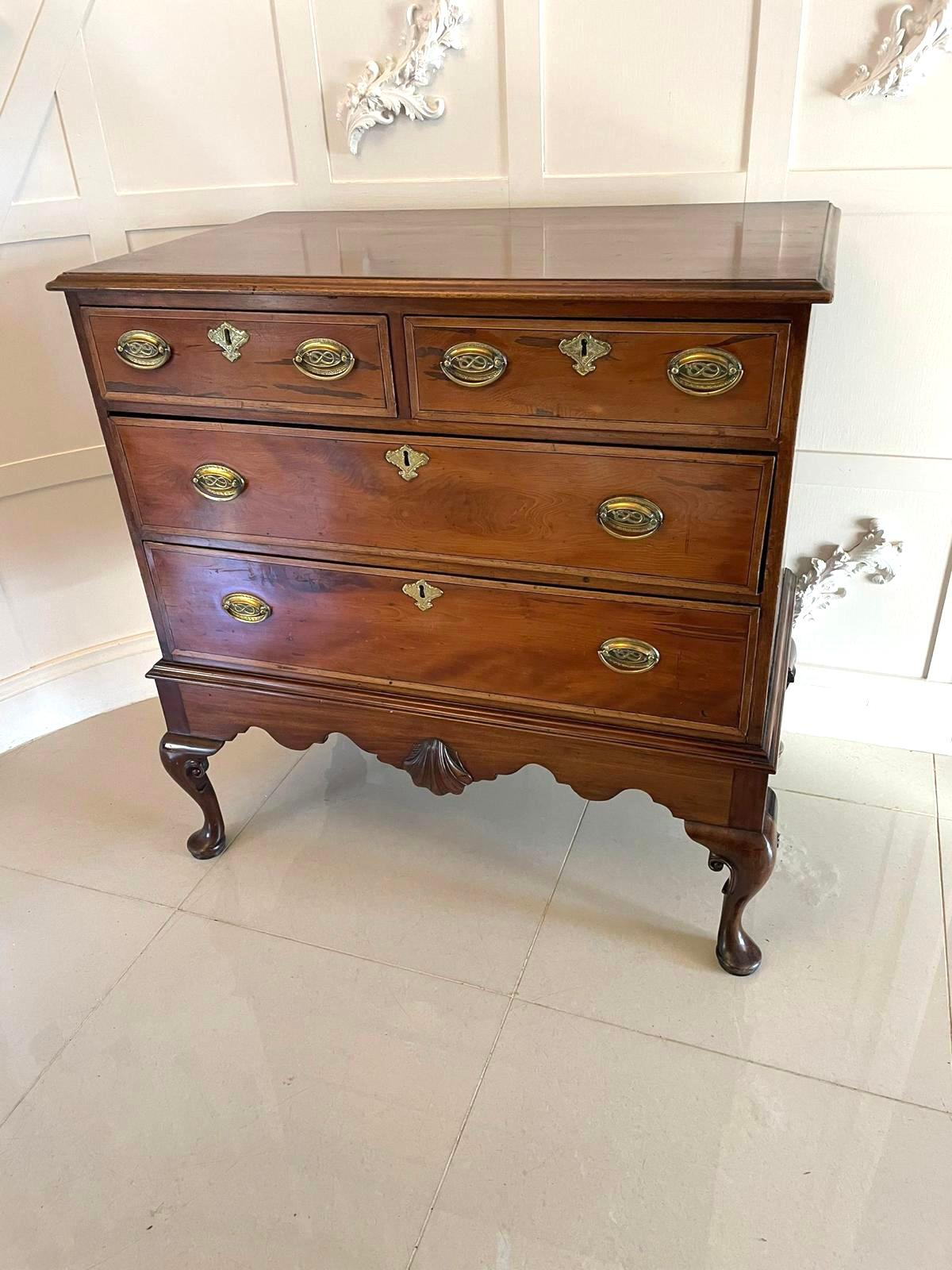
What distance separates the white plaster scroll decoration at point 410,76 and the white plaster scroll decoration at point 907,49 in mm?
711

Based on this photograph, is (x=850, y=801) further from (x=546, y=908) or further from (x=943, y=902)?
(x=546, y=908)

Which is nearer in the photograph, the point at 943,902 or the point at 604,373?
the point at 604,373

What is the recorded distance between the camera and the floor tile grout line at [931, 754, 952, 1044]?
1.60 m

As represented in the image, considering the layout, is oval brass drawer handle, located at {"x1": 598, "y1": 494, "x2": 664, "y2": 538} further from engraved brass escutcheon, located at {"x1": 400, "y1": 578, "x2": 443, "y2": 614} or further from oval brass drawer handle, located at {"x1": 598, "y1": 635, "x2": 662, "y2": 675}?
engraved brass escutcheon, located at {"x1": 400, "y1": 578, "x2": 443, "y2": 614}

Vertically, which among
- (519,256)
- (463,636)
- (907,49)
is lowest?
(463,636)

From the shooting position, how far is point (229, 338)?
4.67ft

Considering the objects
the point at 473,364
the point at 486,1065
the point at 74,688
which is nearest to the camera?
the point at 473,364

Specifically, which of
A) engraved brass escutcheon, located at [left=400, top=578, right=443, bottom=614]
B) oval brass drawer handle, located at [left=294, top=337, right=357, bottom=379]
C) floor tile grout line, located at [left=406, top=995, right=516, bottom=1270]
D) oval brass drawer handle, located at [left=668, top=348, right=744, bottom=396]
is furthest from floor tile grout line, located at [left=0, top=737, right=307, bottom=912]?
oval brass drawer handle, located at [left=668, top=348, right=744, bottom=396]

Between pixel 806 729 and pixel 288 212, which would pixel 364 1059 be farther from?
pixel 288 212

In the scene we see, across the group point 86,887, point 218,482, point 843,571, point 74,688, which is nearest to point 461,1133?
point 86,887

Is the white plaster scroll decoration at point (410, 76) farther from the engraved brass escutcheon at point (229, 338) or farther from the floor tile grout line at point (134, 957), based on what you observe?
the floor tile grout line at point (134, 957)

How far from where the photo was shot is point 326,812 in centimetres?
209

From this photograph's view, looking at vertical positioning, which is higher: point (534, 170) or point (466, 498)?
point (534, 170)

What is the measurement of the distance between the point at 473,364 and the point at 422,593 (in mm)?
382
